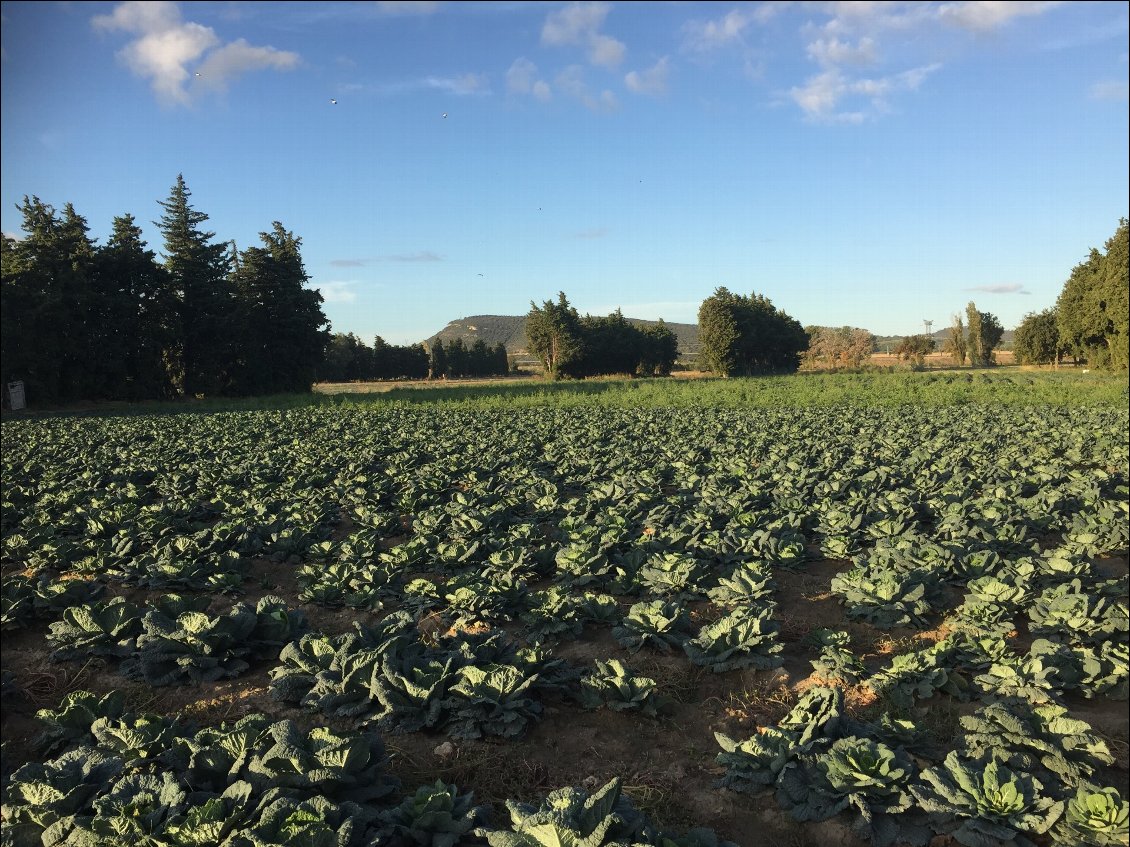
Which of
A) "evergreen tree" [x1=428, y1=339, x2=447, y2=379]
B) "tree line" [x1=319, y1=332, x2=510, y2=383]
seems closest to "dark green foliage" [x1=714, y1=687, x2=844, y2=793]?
"tree line" [x1=319, y1=332, x2=510, y2=383]

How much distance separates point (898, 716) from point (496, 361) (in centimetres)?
9106

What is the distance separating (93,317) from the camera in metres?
42.9

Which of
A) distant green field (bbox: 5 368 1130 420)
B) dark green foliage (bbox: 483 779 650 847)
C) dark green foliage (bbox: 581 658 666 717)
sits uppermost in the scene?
distant green field (bbox: 5 368 1130 420)

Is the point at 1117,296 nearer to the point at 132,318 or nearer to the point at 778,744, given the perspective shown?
the point at 778,744

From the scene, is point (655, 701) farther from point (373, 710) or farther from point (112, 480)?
point (112, 480)

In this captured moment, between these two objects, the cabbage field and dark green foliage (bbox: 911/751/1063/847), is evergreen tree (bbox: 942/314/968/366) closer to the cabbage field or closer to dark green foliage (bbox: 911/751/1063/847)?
the cabbage field

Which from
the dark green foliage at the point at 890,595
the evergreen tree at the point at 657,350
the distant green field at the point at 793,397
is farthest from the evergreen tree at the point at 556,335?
the dark green foliage at the point at 890,595

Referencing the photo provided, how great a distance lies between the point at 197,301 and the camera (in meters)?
48.1

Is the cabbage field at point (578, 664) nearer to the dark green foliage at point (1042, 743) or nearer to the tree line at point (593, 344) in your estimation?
the dark green foliage at point (1042, 743)

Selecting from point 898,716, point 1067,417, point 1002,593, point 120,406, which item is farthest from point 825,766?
point 120,406

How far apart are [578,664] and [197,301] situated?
51.1 metres

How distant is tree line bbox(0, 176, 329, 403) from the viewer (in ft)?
129

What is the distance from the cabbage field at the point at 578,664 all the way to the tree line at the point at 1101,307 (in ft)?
158

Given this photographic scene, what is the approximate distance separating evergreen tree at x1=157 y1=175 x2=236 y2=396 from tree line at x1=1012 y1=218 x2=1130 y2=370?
63.6 meters
